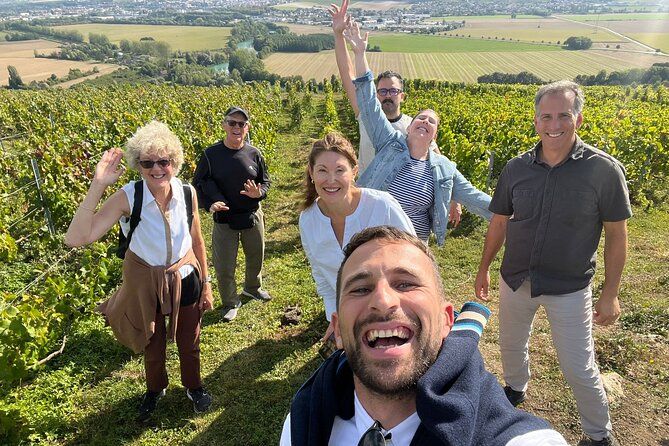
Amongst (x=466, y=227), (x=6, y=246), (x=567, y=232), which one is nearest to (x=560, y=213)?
(x=567, y=232)

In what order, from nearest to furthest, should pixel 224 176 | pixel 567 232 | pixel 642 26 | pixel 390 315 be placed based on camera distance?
pixel 390 315, pixel 567 232, pixel 224 176, pixel 642 26

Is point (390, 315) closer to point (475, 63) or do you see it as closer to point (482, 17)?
point (475, 63)

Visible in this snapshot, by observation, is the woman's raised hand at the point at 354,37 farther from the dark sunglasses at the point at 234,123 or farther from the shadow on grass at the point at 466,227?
the shadow on grass at the point at 466,227

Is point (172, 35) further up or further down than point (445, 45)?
further up

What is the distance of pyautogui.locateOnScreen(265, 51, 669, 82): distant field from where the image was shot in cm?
5112

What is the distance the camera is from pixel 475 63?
58969 millimetres

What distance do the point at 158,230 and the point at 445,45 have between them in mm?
85125

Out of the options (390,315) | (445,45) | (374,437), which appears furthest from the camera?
(445,45)

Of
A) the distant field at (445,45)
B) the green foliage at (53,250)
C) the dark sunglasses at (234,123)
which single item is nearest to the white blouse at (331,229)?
the dark sunglasses at (234,123)

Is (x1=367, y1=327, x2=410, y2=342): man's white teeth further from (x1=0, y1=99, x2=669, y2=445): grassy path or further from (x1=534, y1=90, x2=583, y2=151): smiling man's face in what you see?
(x1=0, y1=99, x2=669, y2=445): grassy path

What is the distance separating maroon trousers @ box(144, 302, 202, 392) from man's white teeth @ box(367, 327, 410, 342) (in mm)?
2364

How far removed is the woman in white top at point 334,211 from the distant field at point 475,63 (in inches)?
1900

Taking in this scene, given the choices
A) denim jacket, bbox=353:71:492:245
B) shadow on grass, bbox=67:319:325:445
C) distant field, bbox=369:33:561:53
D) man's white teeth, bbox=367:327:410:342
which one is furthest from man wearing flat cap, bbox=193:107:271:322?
distant field, bbox=369:33:561:53

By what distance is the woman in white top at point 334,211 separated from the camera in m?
2.62
